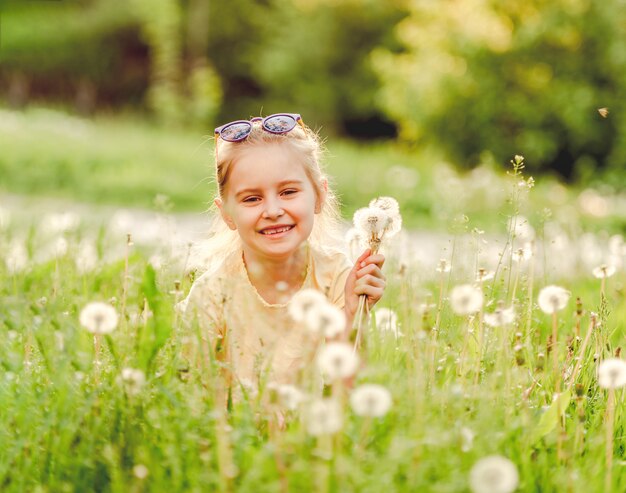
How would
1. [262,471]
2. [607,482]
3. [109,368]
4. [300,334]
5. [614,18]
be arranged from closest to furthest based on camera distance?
[262,471] → [607,482] → [109,368] → [300,334] → [614,18]

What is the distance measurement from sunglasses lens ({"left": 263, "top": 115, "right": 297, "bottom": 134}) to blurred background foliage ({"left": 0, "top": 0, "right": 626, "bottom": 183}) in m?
9.12

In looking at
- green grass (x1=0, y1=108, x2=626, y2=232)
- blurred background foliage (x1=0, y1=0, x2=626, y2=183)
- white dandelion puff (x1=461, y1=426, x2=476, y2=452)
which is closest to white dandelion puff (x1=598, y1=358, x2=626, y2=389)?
white dandelion puff (x1=461, y1=426, x2=476, y2=452)

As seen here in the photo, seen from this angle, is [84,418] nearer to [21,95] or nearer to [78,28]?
[21,95]

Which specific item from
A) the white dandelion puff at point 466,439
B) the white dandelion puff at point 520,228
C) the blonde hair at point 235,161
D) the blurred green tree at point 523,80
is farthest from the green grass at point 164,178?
the white dandelion puff at point 466,439

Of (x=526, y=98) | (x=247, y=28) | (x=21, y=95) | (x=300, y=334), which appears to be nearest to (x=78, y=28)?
(x=21, y=95)

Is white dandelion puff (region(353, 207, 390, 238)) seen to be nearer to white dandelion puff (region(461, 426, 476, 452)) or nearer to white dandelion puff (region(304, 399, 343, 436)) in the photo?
white dandelion puff (region(461, 426, 476, 452))

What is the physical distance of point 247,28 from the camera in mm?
27328

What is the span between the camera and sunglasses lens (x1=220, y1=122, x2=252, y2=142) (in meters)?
2.93

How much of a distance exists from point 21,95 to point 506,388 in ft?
81.3

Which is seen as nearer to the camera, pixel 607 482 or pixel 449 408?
pixel 607 482

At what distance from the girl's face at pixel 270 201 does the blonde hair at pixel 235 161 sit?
1.7 inches

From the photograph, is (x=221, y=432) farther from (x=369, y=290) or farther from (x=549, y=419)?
(x=369, y=290)

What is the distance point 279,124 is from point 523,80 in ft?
41.2

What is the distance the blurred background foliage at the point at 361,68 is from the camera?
45.9 ft
